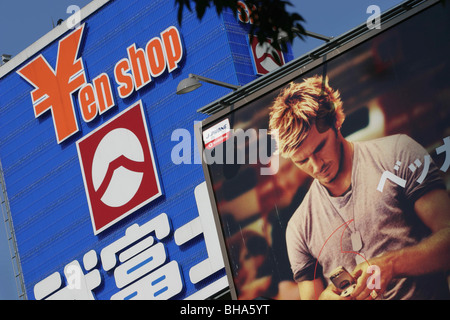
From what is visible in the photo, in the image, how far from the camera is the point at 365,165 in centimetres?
1859

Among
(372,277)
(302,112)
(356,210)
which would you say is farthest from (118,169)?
(372,277)

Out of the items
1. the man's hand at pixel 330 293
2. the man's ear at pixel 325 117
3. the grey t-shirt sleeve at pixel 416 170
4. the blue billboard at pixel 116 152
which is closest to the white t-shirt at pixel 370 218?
the grey t-shirt sleeve at pixel 416 170

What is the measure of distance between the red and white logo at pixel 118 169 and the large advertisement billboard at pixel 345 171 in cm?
1327

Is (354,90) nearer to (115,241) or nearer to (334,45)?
(334,45)

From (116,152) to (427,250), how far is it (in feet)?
63.1

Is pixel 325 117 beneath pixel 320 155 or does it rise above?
above

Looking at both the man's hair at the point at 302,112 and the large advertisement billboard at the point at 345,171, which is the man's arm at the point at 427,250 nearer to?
the large advertisement billboard at the point at 345,171

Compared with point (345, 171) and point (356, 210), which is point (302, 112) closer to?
point (345, 171)

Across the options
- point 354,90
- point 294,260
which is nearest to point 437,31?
point 354,90

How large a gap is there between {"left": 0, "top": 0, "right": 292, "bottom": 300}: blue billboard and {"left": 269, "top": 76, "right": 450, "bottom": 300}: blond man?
12.7 metres

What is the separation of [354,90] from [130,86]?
696 inches

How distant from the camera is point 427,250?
17.4 metres

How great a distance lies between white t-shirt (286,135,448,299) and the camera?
17578mm

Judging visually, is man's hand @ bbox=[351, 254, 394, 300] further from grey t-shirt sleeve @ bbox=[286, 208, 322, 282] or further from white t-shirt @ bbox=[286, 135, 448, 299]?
grey t-shirt sleeve @ bbox=[286, 208, 322, 282]
